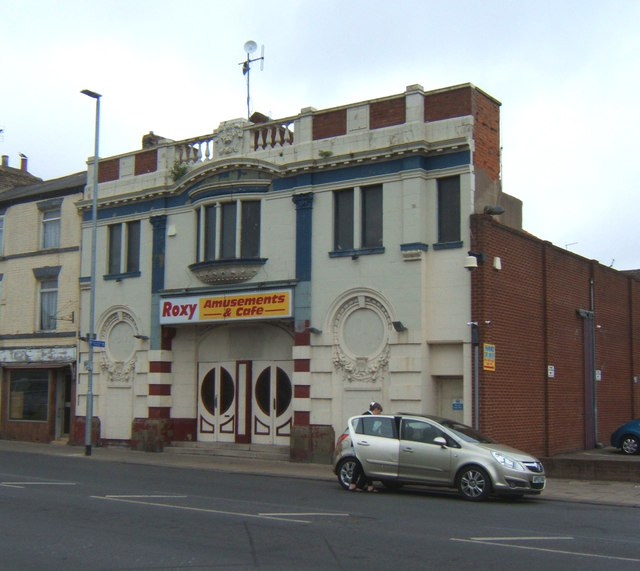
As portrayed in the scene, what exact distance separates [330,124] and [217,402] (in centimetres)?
889

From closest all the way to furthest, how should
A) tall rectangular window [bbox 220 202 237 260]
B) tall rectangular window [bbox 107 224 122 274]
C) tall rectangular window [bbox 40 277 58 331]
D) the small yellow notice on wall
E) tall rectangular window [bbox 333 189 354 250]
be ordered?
the small yellow notice on wall, tall rectangular window [bbox 333 189 354 250], tall rectangular window [bbox 220 202 237 260], tall rectangular window [bbox 107 224 122 274], tall rectangular window [bbox 40 277 58 331]

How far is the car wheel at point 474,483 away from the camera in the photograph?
1495cm

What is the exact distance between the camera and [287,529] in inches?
444

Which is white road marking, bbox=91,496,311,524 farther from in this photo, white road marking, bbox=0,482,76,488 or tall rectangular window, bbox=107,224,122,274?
tall rectangular window, bbox=107,224,122,274

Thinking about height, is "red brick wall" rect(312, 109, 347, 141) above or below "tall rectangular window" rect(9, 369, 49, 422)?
above

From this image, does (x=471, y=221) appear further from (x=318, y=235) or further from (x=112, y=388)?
(x=112, y=388)

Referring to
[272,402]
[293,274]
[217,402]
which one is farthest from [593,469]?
[217,402]

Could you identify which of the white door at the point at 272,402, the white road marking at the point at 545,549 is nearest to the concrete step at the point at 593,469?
the white door at the point at 272,402

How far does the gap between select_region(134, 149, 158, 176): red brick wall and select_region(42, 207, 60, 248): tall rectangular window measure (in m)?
4.36

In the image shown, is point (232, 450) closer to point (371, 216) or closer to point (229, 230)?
point (229, 230)

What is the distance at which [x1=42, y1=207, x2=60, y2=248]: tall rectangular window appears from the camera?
30.6 m

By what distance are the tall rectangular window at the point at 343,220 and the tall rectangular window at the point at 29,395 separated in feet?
43.1

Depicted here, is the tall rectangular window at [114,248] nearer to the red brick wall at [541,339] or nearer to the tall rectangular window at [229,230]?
the tall rectangular window at [229,230]

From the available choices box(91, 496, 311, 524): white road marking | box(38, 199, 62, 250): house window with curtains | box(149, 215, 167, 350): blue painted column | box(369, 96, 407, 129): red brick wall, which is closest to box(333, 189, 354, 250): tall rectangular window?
box(369, 96, 407, 129): red brick wall
